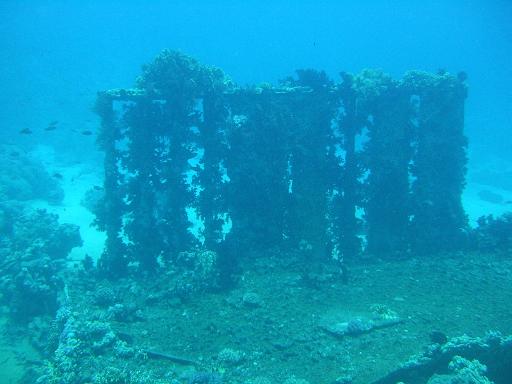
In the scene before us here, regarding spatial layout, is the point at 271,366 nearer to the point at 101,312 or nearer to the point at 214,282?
the point at 214,282

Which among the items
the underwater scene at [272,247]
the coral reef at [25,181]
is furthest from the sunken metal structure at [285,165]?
the coral reef at [25,181]

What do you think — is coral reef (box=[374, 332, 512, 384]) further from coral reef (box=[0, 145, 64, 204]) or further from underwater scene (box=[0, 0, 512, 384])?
coral reef (box=[0, 145, 64, 204])

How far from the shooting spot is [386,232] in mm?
14016

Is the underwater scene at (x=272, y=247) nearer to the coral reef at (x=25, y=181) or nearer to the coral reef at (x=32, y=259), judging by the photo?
the coral reef at (x=32, y=259)

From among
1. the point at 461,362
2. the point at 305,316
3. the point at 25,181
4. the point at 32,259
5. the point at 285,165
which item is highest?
the point at 25,181

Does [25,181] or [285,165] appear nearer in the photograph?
[285,165]

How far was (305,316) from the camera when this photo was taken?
996 centimetres

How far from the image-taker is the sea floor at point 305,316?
8.27 metres

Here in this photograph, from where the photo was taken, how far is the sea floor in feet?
27.1

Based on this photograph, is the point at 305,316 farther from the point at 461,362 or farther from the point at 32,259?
the point at 32,259

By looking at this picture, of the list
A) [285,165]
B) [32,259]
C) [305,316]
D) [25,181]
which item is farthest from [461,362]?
[25,181]

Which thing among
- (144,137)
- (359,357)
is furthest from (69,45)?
(359,357)

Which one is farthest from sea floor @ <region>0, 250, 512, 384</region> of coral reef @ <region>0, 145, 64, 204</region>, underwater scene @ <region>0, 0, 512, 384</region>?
coral reef @ <region>0, 145, 64, 204</region>

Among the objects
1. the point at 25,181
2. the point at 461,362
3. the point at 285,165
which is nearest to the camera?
the point at 461,362
